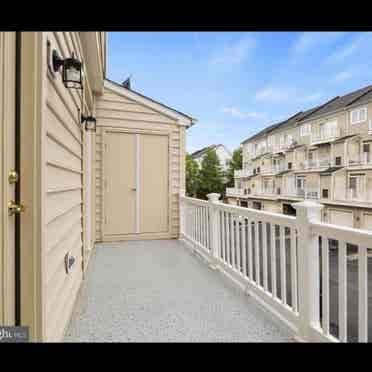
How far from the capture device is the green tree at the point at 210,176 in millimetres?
4301

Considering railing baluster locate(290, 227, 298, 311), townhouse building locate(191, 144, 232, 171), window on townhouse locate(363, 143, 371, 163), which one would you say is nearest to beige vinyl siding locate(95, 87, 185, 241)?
townhouse building locate(191, 144, 232, 171)

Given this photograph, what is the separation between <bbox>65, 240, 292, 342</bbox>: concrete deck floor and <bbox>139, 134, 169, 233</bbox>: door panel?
51.9 inches

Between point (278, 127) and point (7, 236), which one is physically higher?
point (278, 127)

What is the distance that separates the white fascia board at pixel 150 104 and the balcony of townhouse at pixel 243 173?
4.04 ft

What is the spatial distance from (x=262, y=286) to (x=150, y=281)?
1087 millimetres

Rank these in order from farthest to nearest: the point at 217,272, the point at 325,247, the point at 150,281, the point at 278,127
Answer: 1. the point at 278,127
2. the point at 217,272
3. the point at 150,281
4. the point at 325,247

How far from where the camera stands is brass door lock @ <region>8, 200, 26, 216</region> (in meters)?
0.99

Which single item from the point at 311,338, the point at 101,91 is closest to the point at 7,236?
the point at 311,338

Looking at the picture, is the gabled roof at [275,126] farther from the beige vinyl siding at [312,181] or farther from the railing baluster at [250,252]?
the railing baluster at [250,252]

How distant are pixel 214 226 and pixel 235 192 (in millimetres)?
1025

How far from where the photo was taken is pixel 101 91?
154 inches

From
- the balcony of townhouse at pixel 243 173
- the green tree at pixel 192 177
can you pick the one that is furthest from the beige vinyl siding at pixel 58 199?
the balcony of townhouse at pixel 243 173
